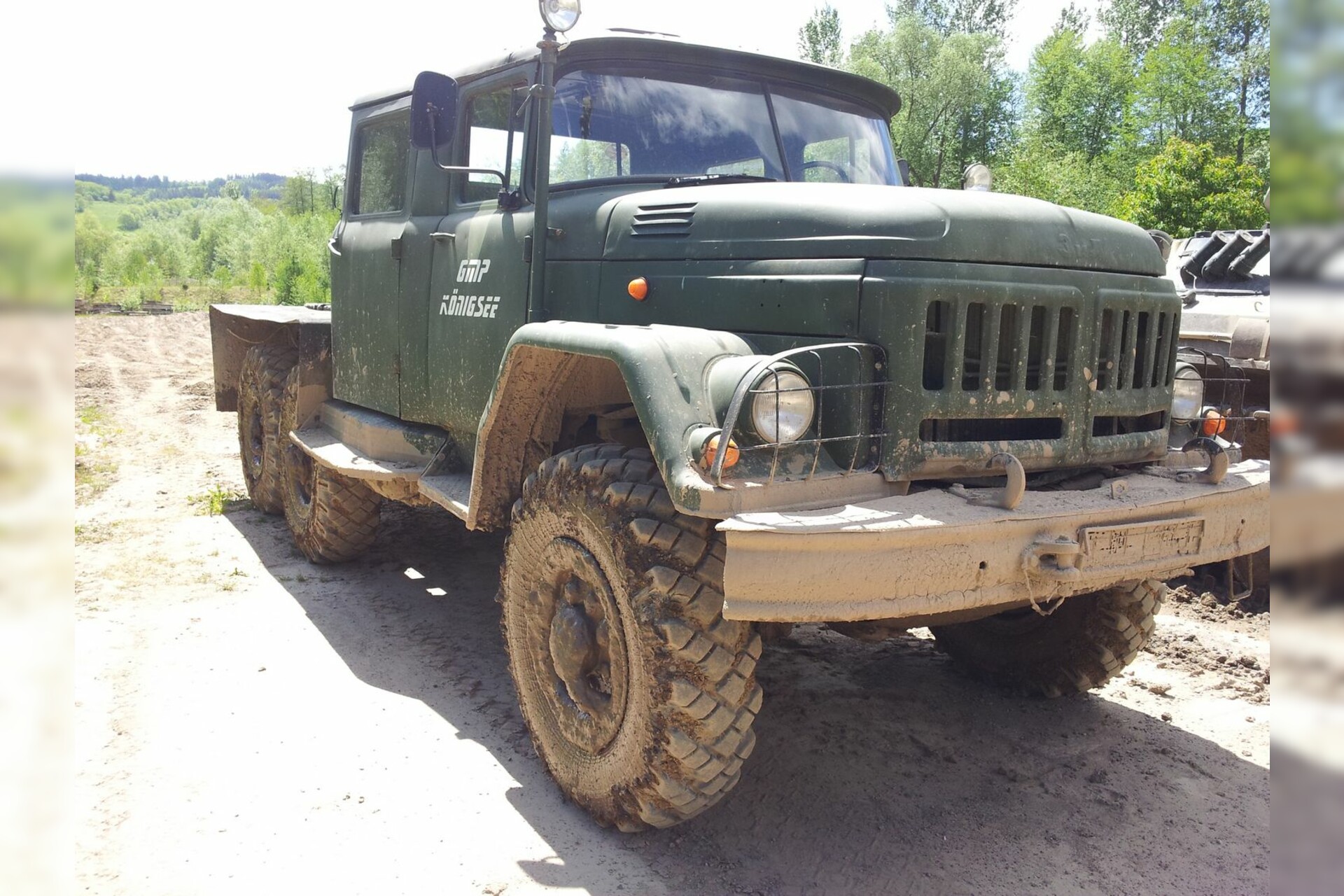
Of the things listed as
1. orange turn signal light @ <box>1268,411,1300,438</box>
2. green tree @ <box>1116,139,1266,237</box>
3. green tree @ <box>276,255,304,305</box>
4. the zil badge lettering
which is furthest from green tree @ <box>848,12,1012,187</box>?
orange turn signal light @ <box>1268,411,1300,438</box>

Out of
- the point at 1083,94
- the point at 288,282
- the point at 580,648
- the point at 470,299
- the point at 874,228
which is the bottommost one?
the point at 580,648

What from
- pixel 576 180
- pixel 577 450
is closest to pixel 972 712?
pixel 577 450

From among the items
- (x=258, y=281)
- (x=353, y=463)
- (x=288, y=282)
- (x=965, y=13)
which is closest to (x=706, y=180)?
(x=353, y=463)

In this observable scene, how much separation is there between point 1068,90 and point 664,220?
134 feet

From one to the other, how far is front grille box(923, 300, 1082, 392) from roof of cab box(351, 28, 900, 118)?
1790 millimetres

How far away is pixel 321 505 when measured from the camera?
5934mm

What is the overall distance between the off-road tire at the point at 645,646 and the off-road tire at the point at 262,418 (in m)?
3.96

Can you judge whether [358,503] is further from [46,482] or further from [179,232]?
[179,232]

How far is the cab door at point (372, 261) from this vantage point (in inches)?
211

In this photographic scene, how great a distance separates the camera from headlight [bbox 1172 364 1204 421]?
12.9 feet

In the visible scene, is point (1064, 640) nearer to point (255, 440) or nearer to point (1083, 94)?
point (255, 440)

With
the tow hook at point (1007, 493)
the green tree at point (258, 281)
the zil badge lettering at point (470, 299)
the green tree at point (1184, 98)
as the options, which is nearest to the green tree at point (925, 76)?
the green tree at point (1184, 98)

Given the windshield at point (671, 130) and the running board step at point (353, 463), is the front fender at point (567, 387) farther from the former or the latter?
the running board step at point (353, 463)

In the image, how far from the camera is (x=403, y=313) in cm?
523
